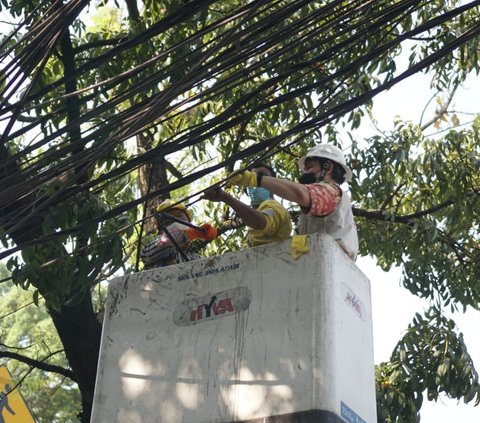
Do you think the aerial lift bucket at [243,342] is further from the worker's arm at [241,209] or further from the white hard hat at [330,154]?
the white hard hat at [330,154]

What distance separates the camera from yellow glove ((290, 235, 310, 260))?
4426 millimetres

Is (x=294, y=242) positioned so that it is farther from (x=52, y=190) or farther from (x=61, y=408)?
(x=61, y=408)

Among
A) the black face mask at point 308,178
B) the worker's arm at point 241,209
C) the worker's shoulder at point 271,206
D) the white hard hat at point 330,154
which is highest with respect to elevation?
the white hard hat at point 330,154

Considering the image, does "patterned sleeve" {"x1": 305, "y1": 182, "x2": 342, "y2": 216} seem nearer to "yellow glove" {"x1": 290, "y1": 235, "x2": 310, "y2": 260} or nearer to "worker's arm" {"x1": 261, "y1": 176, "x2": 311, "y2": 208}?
"worker's arm" {"x1": 261, "y1": 176, "x2": 311, "y2": 208}

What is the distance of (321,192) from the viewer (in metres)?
4.81

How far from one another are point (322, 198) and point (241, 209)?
0.34 meters

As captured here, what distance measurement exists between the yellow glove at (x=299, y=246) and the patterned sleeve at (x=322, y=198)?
34 centimetres

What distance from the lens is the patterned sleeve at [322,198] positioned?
4762 millimetres

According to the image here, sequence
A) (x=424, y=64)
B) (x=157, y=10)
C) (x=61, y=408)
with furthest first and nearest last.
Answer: (x=61, y=408) < (x=157, y=10) < (x=424, y=64)

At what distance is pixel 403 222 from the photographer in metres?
7.96

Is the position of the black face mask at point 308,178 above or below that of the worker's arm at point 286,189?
above

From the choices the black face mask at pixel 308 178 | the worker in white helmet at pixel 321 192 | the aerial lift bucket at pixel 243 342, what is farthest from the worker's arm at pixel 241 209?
the black face mask at pixel 308 178

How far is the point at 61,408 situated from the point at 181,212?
11653mm

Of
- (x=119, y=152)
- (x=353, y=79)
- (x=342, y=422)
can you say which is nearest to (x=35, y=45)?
(x=342, y=422)
